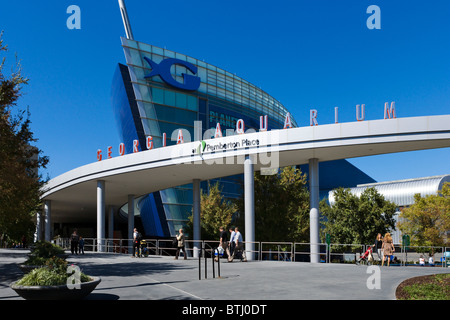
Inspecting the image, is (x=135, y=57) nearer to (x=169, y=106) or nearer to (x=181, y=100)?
(x=169, y=106)

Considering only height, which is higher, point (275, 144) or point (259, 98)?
point (259, 98)

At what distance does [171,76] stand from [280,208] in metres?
29.9

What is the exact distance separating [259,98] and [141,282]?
5821cm

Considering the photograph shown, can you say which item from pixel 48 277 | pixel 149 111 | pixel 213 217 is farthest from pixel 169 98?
pixel 48 277

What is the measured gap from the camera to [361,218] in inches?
1410

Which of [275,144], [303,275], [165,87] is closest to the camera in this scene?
[303,275]

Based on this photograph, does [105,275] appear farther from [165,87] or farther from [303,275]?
[165,87]

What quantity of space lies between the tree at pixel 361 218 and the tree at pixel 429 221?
2503mm

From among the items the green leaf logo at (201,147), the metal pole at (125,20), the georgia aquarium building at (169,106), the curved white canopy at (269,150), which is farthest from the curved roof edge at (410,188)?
the metal pole at (125,20)

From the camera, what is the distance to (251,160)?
25656 mm

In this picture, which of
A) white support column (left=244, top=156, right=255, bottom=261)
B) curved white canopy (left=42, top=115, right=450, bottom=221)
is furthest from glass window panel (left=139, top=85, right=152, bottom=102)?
white support column (left=244, top=156, right=255, bottom=261)

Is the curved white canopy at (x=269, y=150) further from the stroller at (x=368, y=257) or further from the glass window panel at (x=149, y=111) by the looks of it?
the glass window panel at (x=149, y=111)

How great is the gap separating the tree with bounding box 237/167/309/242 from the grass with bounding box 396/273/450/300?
19.5 metres

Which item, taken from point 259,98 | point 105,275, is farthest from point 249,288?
point 259,98
